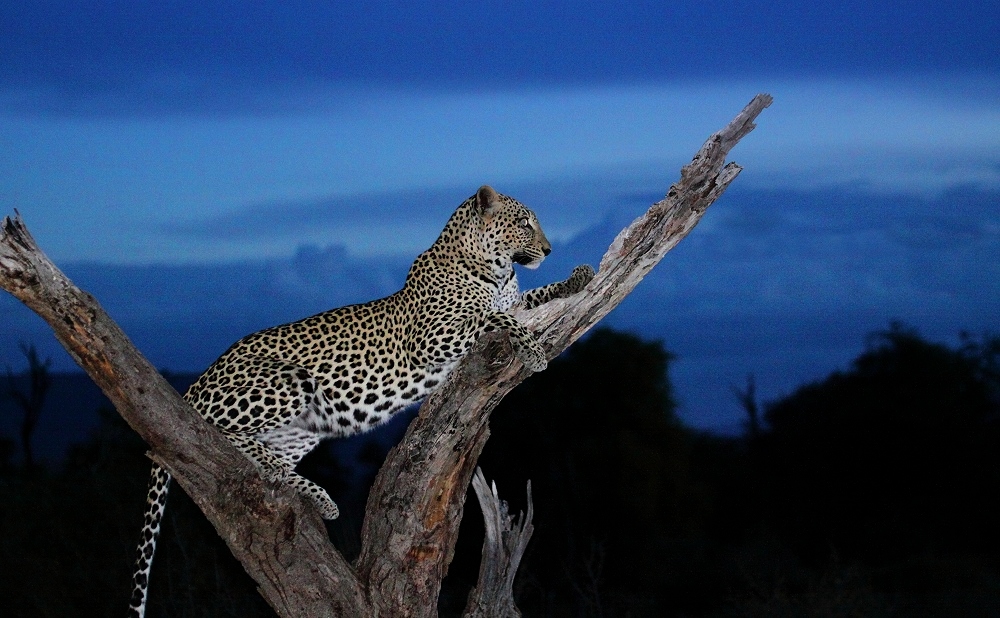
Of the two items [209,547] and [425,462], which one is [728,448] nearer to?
[209,547]

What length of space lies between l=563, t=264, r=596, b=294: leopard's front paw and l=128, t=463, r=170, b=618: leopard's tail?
134 inches

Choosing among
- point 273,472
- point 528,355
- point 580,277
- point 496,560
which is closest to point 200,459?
point 273,472

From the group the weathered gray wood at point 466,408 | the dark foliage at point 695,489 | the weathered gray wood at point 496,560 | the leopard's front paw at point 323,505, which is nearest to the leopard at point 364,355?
the leopard's front paw at point 323,505

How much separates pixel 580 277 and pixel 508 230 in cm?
104

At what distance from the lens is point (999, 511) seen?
31.3 m

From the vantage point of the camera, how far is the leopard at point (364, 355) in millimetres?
8945

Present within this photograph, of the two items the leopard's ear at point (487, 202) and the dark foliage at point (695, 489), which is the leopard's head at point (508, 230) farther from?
the dark foliage at point (695, 489)

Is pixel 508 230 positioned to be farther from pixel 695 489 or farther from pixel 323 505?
pixel 695 489

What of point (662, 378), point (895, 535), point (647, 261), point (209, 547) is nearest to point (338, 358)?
point (647, 261)

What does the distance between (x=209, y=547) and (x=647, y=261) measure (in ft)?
53.9

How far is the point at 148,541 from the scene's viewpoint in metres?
8.84

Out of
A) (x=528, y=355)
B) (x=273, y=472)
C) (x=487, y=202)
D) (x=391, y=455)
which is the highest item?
Result: (x=487, y=202)

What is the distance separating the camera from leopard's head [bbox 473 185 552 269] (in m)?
10.1

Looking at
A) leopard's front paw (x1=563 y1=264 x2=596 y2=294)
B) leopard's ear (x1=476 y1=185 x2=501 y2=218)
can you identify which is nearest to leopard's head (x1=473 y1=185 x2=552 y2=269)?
leopard's ear (x1=476 y1=185 x2=501 y2=218)
